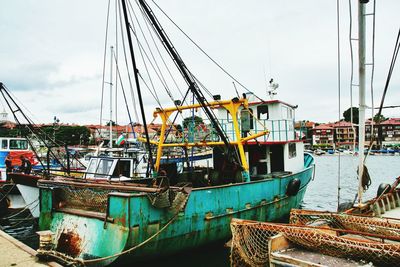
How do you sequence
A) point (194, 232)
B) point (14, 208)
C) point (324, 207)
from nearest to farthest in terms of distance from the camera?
point (194, 232) < point (14, 208) < point (324, 207)

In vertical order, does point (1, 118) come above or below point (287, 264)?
above

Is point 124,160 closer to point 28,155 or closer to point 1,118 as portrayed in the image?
point 28,155

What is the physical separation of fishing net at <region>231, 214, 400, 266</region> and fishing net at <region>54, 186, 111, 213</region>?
3.98m

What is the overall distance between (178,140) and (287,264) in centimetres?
904

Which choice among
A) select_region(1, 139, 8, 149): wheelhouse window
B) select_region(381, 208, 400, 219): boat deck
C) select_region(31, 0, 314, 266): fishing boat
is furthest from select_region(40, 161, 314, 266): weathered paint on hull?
select_region(1, 139, 8, 149): wheelhouse window

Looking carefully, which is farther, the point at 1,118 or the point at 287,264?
the point at 1,118

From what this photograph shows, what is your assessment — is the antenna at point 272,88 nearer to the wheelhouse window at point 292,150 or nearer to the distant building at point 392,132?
the wheelhouse window at point 292,150

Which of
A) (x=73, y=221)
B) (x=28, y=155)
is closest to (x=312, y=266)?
(x=73, y=221)

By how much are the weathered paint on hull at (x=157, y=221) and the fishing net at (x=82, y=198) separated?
28 cm

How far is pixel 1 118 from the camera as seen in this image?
30578 millimetres

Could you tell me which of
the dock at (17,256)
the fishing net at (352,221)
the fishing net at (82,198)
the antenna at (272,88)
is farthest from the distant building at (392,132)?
the dock at (17,256)

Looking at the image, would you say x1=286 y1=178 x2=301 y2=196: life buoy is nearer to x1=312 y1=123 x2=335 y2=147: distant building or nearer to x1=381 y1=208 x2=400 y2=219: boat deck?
x1=381 y1=208 x2=400 y2=219: boat deck

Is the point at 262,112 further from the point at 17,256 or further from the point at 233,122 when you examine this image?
the point at 17,256

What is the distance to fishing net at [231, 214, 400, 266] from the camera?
420cm
